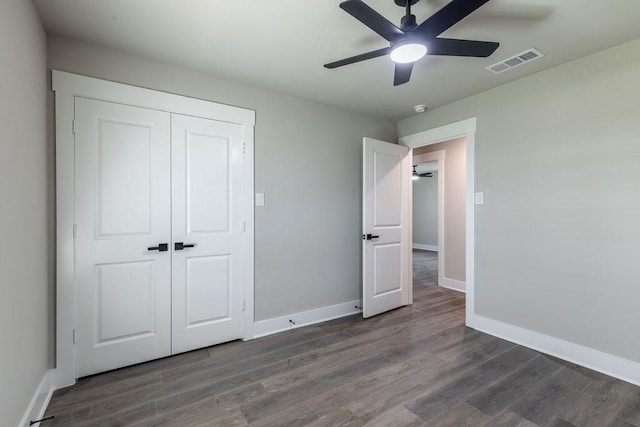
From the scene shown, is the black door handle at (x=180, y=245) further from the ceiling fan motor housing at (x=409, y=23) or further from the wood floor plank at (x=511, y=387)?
the wood floor plank at (x=511, y=387)

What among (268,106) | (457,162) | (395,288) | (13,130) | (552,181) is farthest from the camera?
(457,162)

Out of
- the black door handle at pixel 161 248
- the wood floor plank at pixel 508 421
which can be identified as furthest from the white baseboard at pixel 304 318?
the wood floor plank at pixel 508 421

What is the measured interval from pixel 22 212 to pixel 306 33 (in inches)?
80.1

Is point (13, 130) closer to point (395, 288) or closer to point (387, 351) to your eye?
point (387, 351)

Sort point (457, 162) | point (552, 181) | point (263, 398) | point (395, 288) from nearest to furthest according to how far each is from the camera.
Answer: point (263, 398), point (552, 181), point (395, 288), point (457, 162)

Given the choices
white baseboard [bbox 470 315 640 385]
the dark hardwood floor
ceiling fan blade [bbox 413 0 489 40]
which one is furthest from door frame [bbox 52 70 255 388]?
white baseboard [bbox 470 315 640 385]

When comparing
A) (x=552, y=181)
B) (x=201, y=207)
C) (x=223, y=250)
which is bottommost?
(x=223, y=250)

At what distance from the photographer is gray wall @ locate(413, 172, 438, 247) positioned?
30.5 ft

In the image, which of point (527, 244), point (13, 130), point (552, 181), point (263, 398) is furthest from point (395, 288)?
point (13, 130)

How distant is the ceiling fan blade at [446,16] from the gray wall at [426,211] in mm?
8136

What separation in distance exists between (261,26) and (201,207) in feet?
5.03

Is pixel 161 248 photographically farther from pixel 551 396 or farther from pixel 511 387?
pixel 551 396

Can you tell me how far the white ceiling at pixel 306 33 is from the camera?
184cm

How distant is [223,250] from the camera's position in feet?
9.20
